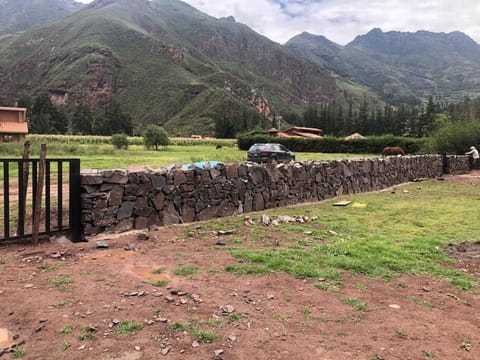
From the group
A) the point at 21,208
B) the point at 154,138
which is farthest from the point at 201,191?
the point at 154,138

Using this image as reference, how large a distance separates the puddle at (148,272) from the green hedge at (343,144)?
3999cm

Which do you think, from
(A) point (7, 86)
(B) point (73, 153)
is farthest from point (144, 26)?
(B) point (73, 153)

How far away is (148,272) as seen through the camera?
518cm

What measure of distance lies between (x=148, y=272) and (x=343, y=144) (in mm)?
43267

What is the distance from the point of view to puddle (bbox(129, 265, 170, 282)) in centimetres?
497

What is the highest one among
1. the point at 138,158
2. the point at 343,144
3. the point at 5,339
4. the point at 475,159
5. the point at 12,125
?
the point at 12,125

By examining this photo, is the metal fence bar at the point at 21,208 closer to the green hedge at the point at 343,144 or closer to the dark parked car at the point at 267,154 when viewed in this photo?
the dark parked car at the point at 267,154

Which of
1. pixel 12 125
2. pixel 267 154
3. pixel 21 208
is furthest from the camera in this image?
pixel 12 125

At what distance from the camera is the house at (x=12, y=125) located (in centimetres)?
4050

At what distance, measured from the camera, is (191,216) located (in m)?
8.60

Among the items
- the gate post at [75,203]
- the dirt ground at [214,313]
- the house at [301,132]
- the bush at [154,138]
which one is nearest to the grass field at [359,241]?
the dirt ground at [214,313]

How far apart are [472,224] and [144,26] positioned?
560ft

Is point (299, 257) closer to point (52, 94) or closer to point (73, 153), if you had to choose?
point (73, 153)

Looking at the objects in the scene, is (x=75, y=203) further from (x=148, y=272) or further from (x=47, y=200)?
(x=148, y=272)
